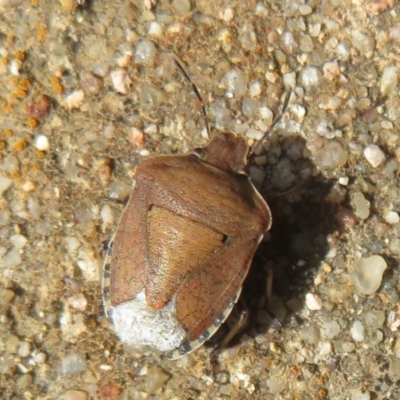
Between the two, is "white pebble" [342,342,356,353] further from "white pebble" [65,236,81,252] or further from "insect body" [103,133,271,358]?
"white pebble" [65,236,81,252]

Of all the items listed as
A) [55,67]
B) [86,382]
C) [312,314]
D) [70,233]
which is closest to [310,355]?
[312,314]

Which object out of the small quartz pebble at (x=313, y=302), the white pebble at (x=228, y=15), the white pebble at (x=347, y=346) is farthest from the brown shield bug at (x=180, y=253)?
the white pebble at (x=228, y=15)

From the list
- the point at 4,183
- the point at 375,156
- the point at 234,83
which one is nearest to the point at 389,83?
the point at 375,156

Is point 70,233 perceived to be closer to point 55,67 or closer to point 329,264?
point 55,67

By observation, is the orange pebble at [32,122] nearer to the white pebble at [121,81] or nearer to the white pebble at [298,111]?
the white pebble at [121,81]

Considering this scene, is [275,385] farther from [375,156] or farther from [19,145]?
[19,145]

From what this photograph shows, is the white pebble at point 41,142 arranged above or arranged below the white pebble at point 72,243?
above
